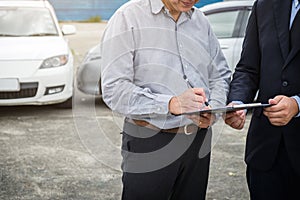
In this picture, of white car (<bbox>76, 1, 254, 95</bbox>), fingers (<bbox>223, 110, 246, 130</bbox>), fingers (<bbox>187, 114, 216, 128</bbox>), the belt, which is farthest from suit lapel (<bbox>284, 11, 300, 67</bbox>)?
white car (<bbox>76, 1, 254, 95</bbox>)

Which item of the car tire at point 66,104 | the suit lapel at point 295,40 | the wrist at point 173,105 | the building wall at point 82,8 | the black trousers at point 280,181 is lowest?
the building wall at point 82,8

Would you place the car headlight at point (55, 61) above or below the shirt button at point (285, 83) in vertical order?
below

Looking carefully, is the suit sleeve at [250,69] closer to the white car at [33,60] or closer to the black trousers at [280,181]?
the black trousers at [280,181]

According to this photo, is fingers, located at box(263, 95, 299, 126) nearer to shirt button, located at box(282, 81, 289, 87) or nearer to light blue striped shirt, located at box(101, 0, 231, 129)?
shirt button, located at box(282, 81, 289, 87)

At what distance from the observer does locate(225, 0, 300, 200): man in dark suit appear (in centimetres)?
215

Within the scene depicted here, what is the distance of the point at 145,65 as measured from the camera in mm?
2145

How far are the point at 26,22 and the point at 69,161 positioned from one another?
3.04 m

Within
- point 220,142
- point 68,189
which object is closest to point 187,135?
point 68,189

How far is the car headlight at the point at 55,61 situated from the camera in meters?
6.65

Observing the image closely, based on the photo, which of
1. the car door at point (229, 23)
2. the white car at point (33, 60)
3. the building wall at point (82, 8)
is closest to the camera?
the white car at point (33, 60)

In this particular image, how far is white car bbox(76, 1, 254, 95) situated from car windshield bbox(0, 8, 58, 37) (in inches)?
31.1

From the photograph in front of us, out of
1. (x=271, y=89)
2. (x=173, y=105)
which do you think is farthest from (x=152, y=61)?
(x=271, y=89)

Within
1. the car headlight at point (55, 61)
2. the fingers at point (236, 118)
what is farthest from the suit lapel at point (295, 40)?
the car headlight at point (55, 61)

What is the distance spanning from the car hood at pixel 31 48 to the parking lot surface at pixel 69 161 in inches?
32.7
